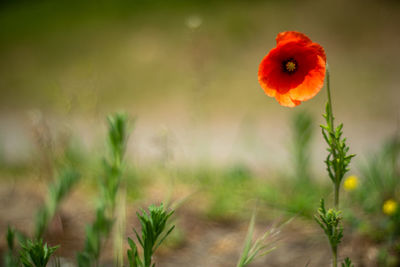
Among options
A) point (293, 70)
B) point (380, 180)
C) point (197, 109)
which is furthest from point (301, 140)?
point (293, 70)

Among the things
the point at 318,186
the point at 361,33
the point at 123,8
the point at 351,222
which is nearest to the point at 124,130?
the point at 351,222

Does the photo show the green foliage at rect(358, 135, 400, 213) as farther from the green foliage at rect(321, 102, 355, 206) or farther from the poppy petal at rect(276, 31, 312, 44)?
the poppy petal at rect(276, 31, 312, 44)

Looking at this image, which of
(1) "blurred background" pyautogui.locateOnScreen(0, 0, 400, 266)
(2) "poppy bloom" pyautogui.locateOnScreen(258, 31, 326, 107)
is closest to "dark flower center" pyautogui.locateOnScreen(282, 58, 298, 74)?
(2) "poppy bloom" pyautogui.locateOnScreen(258, 31, 326, 107)

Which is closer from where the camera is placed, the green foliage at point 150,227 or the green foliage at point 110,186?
the green foliage at point 150,227

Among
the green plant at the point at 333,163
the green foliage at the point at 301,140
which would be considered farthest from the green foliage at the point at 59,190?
the green foliage at the point at 301,140

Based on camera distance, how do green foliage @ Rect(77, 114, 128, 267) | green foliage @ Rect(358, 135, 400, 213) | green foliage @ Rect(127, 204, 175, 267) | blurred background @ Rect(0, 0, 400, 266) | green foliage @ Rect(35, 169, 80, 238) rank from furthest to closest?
1. blurred background @ Rect(0, 0, 400, 266)
2. green foliage @ Rect(358, 135, 400, 213)
3. green foliage @ Rect(35, 169, 80, 238)
4. green foliage @ Rect(77, 114, 128, 267)
5. green foliage @ Rect(127, 204, 175, 267)

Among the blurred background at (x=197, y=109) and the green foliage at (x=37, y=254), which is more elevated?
the blurred background at (x=197, y=109)

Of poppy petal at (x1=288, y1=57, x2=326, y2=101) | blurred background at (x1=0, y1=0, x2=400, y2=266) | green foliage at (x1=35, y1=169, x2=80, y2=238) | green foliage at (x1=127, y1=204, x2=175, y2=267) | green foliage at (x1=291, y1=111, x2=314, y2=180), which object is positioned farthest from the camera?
green foliage at (x1=291, y1=111, x2=314, y2=180)

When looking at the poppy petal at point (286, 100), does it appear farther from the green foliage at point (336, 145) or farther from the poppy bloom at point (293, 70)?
the green foliage at point (336, 145)
